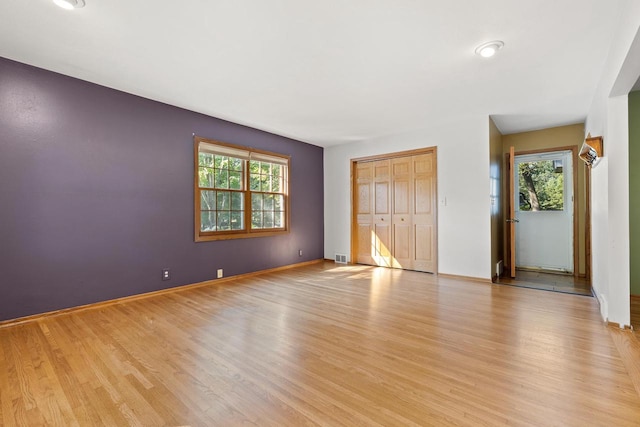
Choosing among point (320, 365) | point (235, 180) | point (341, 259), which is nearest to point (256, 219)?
point (235, 180)

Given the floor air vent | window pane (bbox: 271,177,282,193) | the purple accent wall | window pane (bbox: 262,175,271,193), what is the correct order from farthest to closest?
1. the floor air vent
2. window pane (bbox: 271,177,282,193)
3. window pane (bbox: 262,175,271,193)
4. the purple accent wall

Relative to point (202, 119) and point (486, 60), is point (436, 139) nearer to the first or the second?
point (486, 60)

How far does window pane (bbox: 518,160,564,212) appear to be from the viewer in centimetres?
504

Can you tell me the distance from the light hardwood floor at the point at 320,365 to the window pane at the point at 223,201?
1.63m

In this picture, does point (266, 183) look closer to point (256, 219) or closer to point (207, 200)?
point (256, 219)

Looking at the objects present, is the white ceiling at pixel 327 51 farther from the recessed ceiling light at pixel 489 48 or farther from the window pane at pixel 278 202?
the window pane at pixel 278 202

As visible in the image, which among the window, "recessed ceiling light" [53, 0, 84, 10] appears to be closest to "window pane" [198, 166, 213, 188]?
the window

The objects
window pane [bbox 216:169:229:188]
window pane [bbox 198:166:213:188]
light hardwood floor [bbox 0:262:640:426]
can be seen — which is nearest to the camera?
light hardwood floor [bbox 0:262:640:426]

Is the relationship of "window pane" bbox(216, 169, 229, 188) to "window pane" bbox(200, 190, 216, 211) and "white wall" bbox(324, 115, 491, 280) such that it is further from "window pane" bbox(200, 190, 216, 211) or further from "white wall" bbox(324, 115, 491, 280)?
"white wall" bbox(324, 115, 491, 280)

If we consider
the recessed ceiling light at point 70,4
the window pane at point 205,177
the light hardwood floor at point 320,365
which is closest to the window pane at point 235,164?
the window pane at point 205,177

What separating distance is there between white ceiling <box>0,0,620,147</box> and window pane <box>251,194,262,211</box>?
5.02 feet

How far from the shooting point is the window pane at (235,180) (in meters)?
4.75

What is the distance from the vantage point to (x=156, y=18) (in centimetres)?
219

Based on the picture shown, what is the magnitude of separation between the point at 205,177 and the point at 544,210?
5.84 meters
